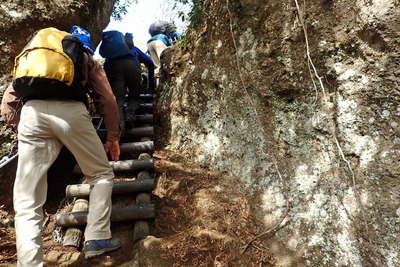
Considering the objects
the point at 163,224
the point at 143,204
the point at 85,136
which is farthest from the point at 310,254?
the point at 85,136

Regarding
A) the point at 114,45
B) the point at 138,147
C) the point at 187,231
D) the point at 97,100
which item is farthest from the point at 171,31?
the point at 187,231

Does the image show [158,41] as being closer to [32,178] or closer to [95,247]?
[32,178]

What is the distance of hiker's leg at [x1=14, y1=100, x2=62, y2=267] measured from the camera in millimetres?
2125

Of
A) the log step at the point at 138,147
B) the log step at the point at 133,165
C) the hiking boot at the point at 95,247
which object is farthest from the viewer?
the log step at the point at 138,147

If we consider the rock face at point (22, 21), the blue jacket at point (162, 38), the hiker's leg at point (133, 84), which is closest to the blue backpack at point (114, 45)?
the hiker's leg at point (133, 84)

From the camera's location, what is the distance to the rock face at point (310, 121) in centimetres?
243

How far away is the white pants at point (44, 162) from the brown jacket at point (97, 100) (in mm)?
294

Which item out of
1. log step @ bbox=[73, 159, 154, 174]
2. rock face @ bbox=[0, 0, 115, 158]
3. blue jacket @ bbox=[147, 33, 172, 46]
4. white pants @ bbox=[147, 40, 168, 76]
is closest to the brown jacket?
log step @ bbox=[73, 159, 154, 174]

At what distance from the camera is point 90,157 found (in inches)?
99.8

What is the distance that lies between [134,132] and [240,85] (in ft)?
5.67

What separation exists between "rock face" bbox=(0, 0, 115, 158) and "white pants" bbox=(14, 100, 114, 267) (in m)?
1.69

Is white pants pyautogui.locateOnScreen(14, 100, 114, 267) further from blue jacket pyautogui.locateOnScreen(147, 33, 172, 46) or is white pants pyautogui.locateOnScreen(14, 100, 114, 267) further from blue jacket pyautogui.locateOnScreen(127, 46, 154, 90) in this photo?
blue jacket pyautogui.locateOnScreen(147, 33, 172, 46)

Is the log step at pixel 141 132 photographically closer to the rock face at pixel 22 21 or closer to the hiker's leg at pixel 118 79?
the hiker's leg at pixel 118 79

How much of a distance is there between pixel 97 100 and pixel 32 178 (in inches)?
36.2
